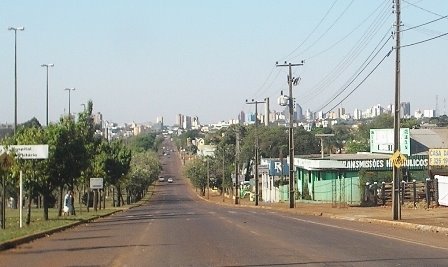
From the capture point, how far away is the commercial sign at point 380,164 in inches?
2739

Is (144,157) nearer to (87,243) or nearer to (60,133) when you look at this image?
(60,133)

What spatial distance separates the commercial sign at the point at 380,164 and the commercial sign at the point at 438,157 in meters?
16.3

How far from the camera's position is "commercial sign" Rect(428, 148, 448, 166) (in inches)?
2013

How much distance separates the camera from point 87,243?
85.4ft

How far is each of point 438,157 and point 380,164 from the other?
18.3 m

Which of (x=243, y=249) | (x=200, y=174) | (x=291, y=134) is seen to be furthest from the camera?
(x=200, y=174)

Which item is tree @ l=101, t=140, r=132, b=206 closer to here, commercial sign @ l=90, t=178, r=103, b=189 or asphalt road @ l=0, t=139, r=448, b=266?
commercial sign @ l=90, t=178, r=103, b=189

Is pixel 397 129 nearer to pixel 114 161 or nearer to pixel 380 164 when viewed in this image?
pixel 380 164

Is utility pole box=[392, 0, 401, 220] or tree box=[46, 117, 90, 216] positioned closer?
utility pole box=[392, 0, 401, 220]

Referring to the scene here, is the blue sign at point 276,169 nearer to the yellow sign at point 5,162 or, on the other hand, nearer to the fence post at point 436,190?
the fence post at point 436,190

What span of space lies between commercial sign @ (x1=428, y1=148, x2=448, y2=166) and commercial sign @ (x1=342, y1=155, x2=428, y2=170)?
16262 mm

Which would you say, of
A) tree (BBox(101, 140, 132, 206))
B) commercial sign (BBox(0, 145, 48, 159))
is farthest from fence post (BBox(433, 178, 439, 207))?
tree (BBox(101, 140, 132, 206))

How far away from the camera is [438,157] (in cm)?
5156

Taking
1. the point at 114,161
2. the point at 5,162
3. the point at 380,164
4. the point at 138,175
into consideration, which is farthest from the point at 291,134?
the point at 138,175
